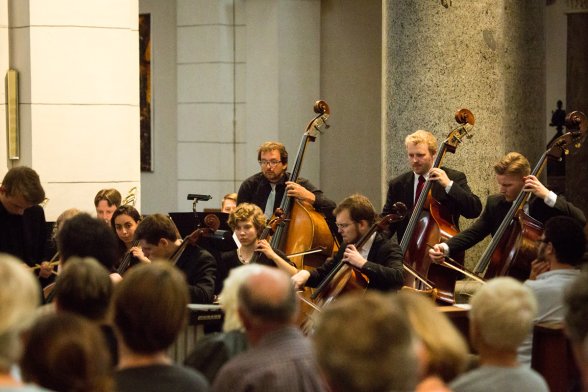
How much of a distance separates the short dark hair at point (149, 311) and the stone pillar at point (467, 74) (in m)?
4.08

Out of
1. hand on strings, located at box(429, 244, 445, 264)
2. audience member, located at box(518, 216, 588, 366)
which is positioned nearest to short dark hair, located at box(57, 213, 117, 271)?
audience member, located at box(518, 216, 588, 366)

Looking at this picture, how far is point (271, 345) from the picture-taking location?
325 centimetres

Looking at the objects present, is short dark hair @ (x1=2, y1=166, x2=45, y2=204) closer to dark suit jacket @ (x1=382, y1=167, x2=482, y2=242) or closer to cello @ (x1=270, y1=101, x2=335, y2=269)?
cello @ (x1=270, y1=101, x2=335, y2=269)

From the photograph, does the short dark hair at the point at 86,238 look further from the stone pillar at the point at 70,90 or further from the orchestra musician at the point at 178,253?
the stone pillar at the point at 70,90

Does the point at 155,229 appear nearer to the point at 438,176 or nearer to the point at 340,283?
the point at 340,283

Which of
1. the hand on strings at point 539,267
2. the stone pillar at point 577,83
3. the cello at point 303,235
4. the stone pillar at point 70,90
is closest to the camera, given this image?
the hand on strings at point 539,267

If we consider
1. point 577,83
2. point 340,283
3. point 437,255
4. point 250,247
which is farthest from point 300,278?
point 577,83

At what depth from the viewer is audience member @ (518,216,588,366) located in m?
4.81

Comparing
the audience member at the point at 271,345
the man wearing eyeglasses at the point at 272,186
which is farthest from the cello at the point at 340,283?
the audience member at the point at 271,345

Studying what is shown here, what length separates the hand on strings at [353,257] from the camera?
5664 millimetres

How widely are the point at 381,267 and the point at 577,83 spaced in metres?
7.98

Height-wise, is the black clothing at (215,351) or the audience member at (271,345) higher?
the audience member at (271,345)

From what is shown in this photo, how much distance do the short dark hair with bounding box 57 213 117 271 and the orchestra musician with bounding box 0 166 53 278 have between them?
5.33 feet

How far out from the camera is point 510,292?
11.0ft
